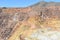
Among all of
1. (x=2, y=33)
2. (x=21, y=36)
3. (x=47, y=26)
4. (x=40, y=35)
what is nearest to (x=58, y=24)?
(x=47, y=26)

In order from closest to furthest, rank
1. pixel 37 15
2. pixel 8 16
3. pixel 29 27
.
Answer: pixel 29 27 → pixel 37 15 → pixel 8 16

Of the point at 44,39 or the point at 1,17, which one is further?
the point at 1,17

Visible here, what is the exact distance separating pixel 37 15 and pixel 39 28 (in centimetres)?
132

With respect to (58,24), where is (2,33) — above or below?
below

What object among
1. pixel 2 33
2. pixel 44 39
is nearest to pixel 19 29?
pixel 44 39

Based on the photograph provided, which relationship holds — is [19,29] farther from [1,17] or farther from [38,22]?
[1,17]

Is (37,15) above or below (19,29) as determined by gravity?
above

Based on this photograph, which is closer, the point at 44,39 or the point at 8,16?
the point at 44,39

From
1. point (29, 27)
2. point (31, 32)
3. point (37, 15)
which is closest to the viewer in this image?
point (31, 32)

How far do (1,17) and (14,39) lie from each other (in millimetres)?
13029

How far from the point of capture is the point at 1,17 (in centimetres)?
2167

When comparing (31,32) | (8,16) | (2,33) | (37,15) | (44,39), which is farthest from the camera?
(8,16)

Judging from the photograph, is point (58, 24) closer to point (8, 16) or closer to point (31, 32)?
point (31, 32)

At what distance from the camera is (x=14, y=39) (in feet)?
29.3
